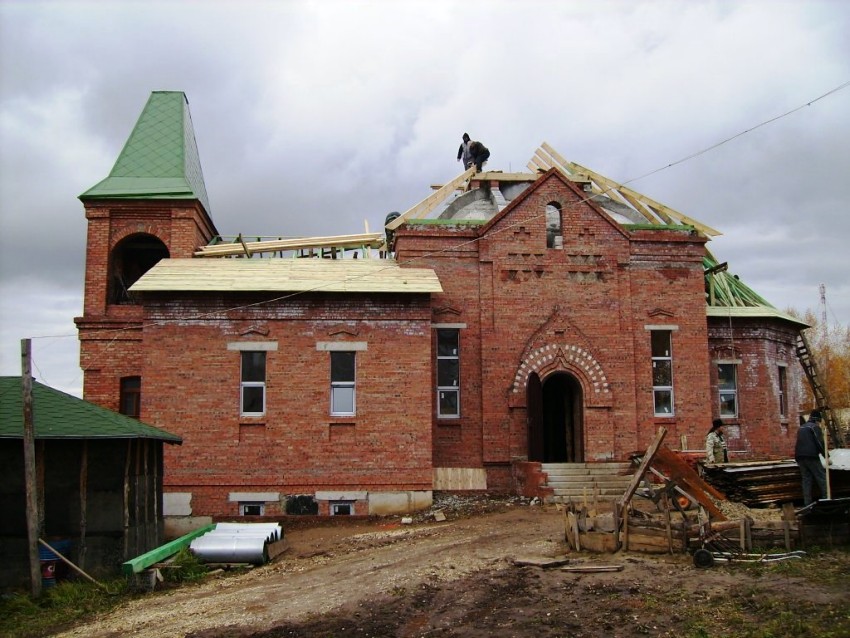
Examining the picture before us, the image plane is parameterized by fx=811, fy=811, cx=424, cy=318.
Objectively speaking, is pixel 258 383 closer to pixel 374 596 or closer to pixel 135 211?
pixel 135 211

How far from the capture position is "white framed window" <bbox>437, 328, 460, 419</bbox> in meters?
21.0

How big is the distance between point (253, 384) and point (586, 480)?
835 centimetres

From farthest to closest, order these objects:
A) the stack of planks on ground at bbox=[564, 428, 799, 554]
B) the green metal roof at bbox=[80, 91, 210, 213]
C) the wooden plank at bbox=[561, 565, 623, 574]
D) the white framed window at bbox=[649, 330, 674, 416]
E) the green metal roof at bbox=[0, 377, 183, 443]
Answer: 1. the green metal roof at bbox=[80, 91, 210, 213]
2. the white framed window at bbox=[649, 330, 674, 416]
3. the green metal roof at bbox=[0, 377, 183, 443]
4. the stack of planks on ground at bbox=[564, 428, 799, 554]
5. the wooden plank at bbox=[561, 565, 623, 574]

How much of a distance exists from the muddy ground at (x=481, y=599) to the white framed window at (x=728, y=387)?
10563 millimetres

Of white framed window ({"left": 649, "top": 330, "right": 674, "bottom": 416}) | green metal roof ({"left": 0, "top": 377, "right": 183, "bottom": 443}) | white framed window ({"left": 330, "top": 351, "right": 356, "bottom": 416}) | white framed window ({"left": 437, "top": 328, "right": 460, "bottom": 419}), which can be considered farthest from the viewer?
white framed window ({"left": 649, "top": 330, "right": 674, "bottom": 416})

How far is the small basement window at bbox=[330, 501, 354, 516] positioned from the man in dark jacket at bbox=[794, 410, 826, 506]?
990 centimetres

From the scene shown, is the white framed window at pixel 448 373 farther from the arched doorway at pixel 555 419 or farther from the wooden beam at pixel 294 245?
Answer: the wooden beam at pixel 294 245

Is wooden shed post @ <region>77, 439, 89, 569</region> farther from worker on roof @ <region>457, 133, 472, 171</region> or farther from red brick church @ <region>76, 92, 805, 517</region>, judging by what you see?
worker on roof @ <region>457, 133, 472, 171</region>

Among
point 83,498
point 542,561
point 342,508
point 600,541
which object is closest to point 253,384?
point 342,508

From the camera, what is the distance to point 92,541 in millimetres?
13742

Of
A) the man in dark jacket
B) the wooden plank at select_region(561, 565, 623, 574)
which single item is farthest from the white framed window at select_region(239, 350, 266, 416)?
the man in dark jacket

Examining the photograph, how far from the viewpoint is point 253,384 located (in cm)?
1969

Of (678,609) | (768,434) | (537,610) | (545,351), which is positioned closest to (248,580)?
(537,610)

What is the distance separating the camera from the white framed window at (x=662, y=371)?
71.7 feet
